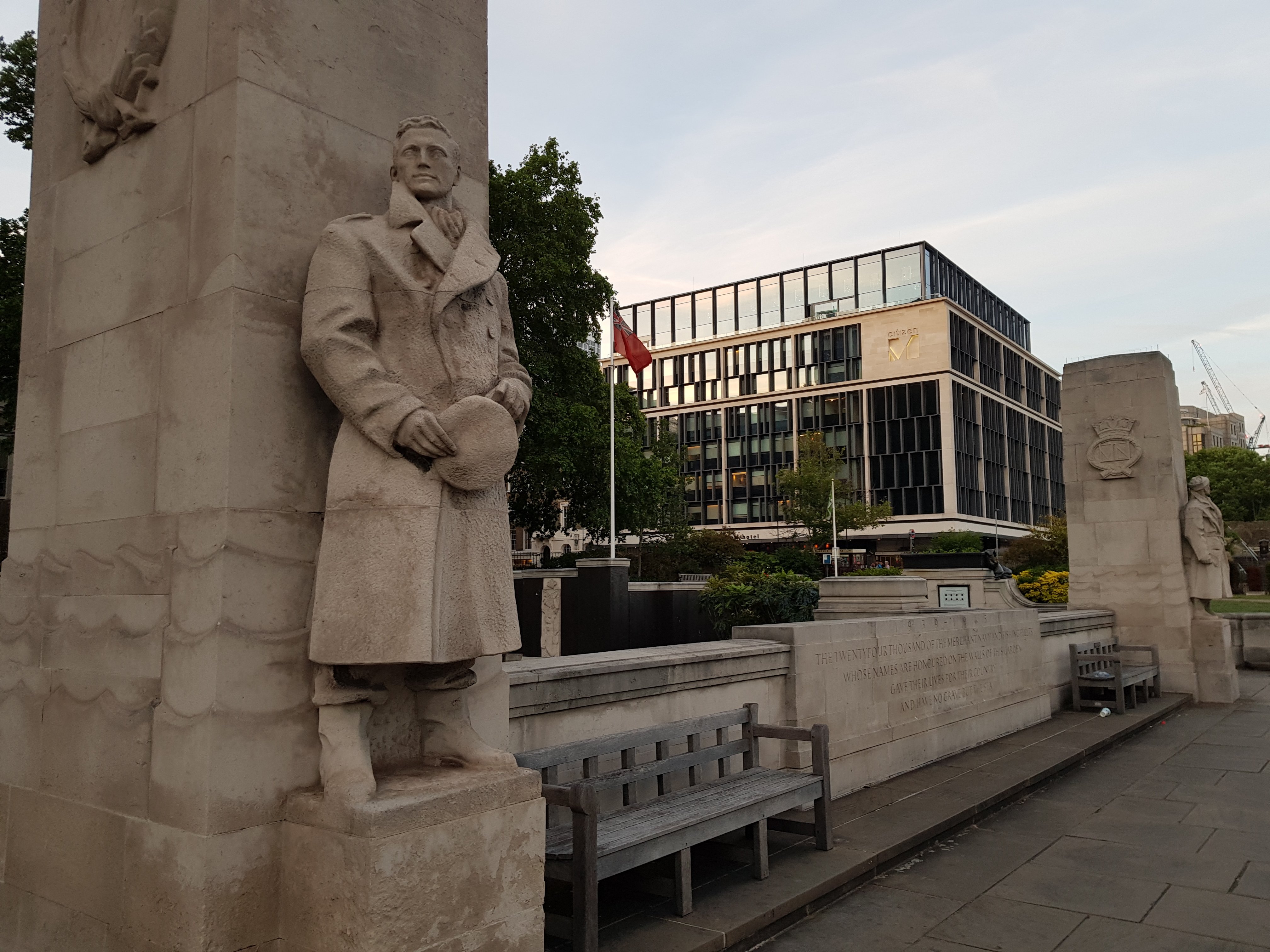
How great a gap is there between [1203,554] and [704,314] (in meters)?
65.9

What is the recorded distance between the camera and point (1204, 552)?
15492mm

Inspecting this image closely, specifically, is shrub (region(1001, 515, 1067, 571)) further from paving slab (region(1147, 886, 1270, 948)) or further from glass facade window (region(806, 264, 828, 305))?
glass facade window (region(806, 264, 828, 305))

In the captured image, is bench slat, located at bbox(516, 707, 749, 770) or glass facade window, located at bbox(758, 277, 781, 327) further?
glass facade window, located at bbox(758, 277, 781, 327)

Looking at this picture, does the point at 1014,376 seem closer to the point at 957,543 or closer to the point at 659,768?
the point at 957,543

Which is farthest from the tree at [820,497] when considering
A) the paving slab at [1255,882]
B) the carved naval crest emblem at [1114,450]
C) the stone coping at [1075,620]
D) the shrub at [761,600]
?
the paving slab at [1255,882]

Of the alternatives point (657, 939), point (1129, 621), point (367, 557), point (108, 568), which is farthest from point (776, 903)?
point (1129, 621)

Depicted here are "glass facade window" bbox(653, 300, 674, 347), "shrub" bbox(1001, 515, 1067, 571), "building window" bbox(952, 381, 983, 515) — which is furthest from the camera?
"glass facade window" bbox(653, 300, 674, 347)

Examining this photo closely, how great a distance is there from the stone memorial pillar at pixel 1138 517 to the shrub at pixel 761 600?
5.13m

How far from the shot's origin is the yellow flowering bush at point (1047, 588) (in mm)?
23312

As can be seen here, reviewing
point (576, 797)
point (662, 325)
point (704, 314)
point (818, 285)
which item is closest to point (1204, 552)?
point (576, 797)

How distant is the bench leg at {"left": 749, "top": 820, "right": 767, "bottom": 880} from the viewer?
18.3ft

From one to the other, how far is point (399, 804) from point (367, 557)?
2.82 feet

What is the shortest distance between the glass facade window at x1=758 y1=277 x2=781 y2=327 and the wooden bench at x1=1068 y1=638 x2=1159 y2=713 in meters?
62.1

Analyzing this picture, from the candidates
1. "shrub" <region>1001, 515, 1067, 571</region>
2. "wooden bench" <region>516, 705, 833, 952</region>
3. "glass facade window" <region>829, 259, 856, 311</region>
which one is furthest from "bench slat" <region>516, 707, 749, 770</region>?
"glass facade window" <region>829, 259, 856, 311</region>
